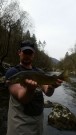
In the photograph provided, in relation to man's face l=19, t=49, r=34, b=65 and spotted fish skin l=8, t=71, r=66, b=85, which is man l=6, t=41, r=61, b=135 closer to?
man's face l=19, t=49, r=34, b=65

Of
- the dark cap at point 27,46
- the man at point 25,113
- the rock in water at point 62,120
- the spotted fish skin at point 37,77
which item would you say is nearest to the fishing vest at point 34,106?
the man at point 25,113

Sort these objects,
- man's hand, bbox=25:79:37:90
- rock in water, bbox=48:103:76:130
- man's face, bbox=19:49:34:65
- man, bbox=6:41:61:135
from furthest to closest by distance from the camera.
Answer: rock in water, bbox=48:103:76:130, man's face, bbox=19:49:34:65, man, bbox=6:41:61:135, man's hand, bbox=25:79:37:90

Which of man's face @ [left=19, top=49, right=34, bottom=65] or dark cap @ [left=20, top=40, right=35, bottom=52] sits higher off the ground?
dark cap @ [left=20, top=40, right=35, bottom=52]

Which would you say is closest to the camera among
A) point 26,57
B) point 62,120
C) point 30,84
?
point 30,84

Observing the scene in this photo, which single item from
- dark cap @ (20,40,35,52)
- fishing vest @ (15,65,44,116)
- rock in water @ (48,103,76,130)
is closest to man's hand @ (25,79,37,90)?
fishing vest @ (15,65,44,116)

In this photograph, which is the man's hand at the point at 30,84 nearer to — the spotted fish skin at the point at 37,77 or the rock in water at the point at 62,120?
the spotted fish skin at the point at 37,77

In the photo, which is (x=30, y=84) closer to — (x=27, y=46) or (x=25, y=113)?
(x=25, y=113)

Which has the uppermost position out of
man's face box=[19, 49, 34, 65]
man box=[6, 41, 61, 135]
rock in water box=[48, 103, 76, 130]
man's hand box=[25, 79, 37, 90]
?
man's face box=[19, 49, 34, 65]

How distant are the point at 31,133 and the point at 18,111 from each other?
1.10ft

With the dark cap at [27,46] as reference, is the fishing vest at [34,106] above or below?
below

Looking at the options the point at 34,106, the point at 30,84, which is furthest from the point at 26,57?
the point at 30,84

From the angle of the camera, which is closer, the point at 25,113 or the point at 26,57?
the point at 25,113

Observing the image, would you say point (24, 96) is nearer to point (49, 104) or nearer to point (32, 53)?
point (32, 53)

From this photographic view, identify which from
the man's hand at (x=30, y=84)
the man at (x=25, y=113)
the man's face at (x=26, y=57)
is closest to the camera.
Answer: the man's hand at (x=30, y=84)
